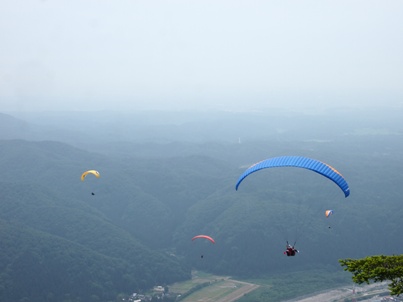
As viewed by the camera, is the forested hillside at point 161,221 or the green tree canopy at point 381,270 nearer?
the green tree canopy at point 381,270

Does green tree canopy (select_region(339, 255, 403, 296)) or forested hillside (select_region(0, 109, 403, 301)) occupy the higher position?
forested hillside (select_region(0, 109, 403, 301))

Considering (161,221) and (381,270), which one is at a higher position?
(161,221)

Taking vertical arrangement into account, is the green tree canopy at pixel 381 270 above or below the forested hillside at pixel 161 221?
below

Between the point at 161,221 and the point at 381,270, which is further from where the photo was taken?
the point at 161,221

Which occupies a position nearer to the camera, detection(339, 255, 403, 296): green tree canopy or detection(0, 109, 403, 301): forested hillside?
detection(339, 255, 403, 296): green tree canopy
